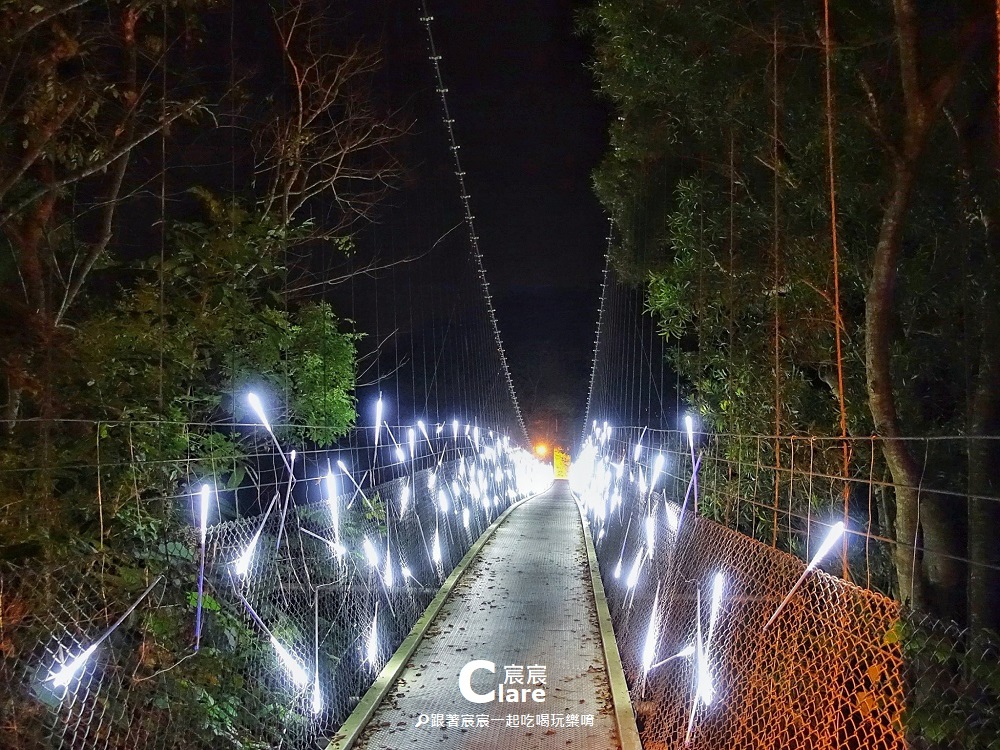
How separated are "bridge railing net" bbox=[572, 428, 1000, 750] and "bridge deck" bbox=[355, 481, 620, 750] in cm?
40

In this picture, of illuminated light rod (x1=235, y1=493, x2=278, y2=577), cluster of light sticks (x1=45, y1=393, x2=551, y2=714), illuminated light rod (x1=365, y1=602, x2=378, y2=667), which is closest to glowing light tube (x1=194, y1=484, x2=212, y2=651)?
cluster of light sticks (x1=45, y1=393, x2=551, y2=714)

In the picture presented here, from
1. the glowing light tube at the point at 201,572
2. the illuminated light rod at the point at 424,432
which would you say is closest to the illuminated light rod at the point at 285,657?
the glowing light tube at the point at 201,572

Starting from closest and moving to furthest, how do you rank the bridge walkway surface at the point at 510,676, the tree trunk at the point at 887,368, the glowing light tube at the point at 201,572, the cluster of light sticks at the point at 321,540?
1. the cluster of light sticks at the point at 321,540
2. the glowing light tube at the point at 201,572
3. the tree trunk at the point at 887,368
4. the bridge walkway surface at the point at 510,676

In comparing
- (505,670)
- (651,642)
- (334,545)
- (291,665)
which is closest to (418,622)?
(505,670)

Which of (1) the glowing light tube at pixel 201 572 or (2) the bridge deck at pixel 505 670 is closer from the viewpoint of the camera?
(1) the glowing light tube at pixel 201 572

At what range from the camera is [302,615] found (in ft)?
13.8

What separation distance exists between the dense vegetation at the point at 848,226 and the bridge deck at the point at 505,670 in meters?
2.08

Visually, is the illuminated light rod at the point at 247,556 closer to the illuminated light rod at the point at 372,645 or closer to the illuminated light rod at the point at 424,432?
the illuminated light rod at the point at 372,645

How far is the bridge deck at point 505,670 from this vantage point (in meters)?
4.30

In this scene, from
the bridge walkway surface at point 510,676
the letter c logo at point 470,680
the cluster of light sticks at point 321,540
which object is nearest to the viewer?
the cluster of light sticks at point 321,540

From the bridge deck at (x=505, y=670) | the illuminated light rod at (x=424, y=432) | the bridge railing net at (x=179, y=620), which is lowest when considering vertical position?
the bridge deck at (x=505, y=670)

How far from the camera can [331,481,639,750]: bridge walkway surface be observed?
4270 millimetres

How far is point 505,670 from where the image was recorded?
546 centimetres

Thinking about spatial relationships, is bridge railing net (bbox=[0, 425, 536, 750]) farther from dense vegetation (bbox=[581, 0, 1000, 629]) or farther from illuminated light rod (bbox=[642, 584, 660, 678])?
dense vegetation (bbox=[581, 0, 1000, 629])
